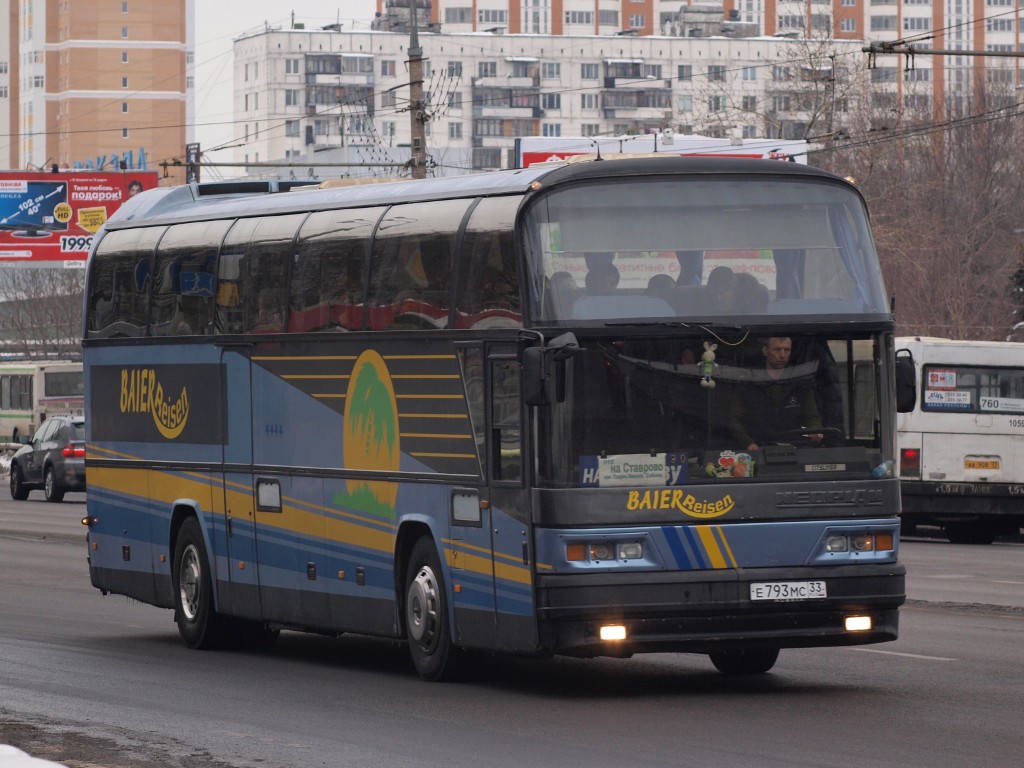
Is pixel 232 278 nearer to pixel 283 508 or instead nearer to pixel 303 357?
pixel 303 357

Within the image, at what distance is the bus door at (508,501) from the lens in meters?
11.7

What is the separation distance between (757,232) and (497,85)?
166 m

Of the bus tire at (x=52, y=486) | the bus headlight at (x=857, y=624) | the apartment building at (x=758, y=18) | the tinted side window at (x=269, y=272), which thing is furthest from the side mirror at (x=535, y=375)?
the apartment building at (x=758, y=18)

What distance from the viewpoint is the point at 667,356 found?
1177 centimetres

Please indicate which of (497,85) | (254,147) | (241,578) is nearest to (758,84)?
(497,85)

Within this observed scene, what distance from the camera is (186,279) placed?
16.3 metres

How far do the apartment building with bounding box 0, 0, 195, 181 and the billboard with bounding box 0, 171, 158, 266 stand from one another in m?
109

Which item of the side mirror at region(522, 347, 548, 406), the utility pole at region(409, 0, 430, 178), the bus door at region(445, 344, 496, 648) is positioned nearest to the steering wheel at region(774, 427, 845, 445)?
the side mirror at region(522, 347, 548, 406)

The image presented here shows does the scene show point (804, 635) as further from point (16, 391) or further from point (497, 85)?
point (497, 85)

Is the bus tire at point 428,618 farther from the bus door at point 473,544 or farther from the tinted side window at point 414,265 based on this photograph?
the tinted side window at point 414,265

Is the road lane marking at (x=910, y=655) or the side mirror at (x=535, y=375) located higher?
the side mirror at (x=535, y=375)

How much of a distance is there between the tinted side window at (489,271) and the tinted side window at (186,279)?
375cm

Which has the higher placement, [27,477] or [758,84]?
[758,84]

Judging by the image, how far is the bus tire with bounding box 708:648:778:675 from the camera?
1291 cm
